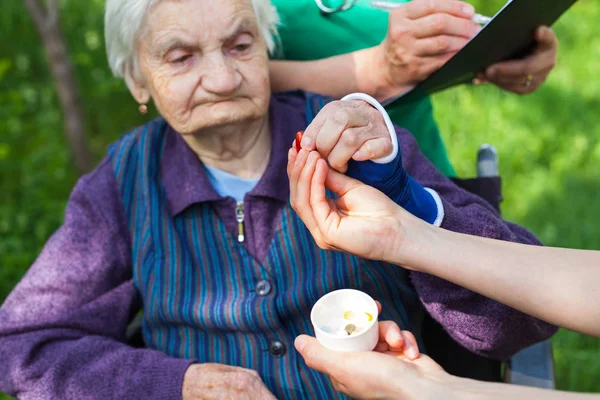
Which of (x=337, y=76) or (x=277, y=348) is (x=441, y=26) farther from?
(x=277, y=348)

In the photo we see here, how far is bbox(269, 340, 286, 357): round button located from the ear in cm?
89

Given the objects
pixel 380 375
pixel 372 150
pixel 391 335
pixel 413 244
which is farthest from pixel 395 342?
pixel 372 150

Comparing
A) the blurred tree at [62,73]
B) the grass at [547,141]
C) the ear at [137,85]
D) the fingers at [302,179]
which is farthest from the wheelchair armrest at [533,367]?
the blurred tree at [62,73]

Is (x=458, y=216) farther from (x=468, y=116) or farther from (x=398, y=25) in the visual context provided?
(x=468, y=116)

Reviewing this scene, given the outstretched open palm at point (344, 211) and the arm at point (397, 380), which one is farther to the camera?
the outstretched open palm at point (344, 211)

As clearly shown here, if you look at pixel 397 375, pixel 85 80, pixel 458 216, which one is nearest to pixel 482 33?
pixel 458 216

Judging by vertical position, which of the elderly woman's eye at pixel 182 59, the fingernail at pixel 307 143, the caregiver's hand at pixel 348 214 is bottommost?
the caregiver's hand at pixel 348 214

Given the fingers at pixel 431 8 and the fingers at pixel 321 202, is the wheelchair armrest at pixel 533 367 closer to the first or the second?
the fingers at pixel 321 202

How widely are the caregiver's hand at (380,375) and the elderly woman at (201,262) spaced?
1.14 ft

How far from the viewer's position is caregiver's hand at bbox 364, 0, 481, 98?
229 cm

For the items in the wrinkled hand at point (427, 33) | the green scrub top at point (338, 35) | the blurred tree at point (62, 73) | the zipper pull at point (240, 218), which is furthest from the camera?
the blurred tree at point (62, 73)

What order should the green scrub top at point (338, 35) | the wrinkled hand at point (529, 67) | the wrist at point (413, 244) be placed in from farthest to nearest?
the green scrub top at point (338, 35) → the wrinkled hand at point (529, 67) → the wrist at point (413, 244)

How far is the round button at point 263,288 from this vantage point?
2109 millimetres

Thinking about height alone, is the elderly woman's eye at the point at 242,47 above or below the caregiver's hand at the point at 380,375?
above
